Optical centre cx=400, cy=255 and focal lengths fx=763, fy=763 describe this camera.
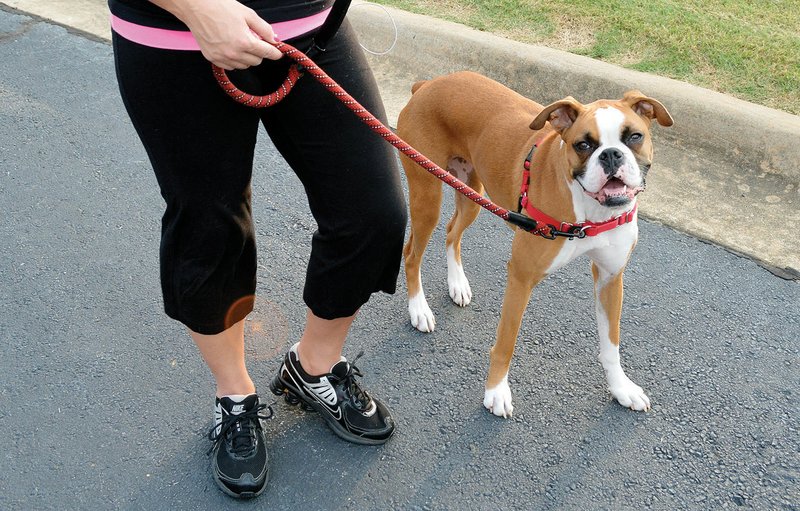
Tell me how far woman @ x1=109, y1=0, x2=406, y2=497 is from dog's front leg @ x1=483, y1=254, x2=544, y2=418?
51 centimetres

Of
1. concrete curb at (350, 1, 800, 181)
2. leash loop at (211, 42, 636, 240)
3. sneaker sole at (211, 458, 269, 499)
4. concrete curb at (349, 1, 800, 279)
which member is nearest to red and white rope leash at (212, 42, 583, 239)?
leash loop at (211, 42, 636, 240)

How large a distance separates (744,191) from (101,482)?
345 cm

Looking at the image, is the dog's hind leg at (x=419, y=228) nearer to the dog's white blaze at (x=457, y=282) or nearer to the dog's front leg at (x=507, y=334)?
the dog's white blaze at (x=457, y=282)

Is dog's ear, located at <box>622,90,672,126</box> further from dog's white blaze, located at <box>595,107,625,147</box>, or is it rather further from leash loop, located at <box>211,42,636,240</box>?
leash loop, located at <box>211,42,636,240</box>

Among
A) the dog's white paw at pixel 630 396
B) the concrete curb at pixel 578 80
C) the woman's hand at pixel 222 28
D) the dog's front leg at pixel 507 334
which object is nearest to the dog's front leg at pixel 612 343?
the dog's white paw at pixel 630 396

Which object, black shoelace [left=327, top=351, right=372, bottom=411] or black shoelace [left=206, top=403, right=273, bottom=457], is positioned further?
black shoelace [left=327, top=351, right=372, bottom=411]

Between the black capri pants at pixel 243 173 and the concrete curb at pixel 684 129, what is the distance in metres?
2.20

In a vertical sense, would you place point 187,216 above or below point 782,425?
above

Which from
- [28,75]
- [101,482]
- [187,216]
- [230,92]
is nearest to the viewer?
[230,92]

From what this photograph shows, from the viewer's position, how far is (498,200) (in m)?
3.14

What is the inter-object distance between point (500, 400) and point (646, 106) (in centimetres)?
119

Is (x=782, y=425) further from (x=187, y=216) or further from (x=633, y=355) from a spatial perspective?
(x=187, y=216)

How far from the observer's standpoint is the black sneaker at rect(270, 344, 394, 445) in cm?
275

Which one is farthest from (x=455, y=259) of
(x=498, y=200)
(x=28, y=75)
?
(x=28, y=75)
